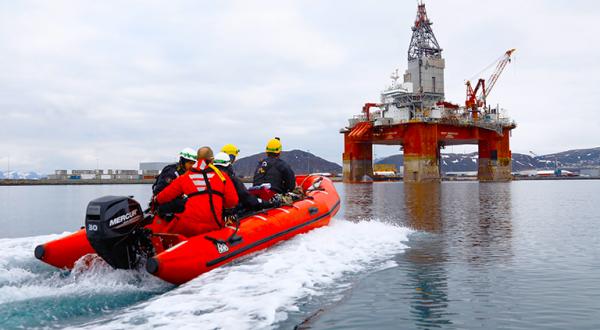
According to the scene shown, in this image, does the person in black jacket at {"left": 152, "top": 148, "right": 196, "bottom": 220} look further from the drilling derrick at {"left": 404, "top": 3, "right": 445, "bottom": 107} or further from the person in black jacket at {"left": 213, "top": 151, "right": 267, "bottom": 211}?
the drilling derrick at {"left": 404, "top": 3, "right": 445, "bottom": 107}

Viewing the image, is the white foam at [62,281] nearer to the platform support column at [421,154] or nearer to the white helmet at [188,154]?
the white helmet at [188,154]

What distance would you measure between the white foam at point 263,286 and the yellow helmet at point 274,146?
74.3 inches

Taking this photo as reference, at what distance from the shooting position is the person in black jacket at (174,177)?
23.6 ft

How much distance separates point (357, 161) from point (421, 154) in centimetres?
1026

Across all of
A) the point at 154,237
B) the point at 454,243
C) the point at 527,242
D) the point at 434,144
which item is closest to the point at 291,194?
the point at 454,243

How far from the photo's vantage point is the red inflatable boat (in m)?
6.24

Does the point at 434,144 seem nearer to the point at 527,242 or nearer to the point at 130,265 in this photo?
the point at 527,242

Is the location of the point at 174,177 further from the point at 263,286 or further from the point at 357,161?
the point at 357,161

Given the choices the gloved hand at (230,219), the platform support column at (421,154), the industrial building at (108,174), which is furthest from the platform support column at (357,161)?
the gloved hand at (230,219)

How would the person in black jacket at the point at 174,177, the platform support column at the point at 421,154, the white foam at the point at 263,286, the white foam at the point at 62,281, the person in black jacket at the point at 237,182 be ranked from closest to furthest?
the white foam at the point at 263,286
the white foam at the point at 62,281
the person in black jacket at the point at 174,177
the person in black jacket at the point at 237,182
the platform support column at the point at 421,154

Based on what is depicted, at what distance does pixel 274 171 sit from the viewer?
10.4 metres

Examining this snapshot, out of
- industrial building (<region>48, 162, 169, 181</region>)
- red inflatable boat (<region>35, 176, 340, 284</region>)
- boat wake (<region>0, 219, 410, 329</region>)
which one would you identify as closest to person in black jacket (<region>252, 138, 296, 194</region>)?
red inflatable boat (<region>35, 176, 340, 284</region>)

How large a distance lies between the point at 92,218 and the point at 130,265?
86 centimetres

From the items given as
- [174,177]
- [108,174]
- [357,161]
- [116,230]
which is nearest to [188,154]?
[174,177]
